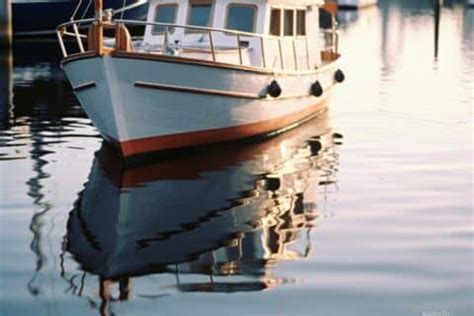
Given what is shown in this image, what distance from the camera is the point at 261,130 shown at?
54.8ft

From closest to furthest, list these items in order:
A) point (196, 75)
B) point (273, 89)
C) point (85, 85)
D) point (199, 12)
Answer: point (196, 75), point (85, 85), point (273, 89), point (199, 12)

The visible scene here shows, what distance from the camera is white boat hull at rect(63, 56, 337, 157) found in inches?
544

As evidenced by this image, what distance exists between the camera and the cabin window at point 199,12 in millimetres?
17109

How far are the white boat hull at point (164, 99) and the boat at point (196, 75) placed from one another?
0.02 meters

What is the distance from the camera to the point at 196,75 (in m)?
14.2

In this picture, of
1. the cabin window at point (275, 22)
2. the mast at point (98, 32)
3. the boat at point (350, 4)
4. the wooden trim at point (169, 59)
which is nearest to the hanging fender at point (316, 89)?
the cabin window at point (275, 22)

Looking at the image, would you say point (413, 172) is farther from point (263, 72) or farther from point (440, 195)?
point (263, 72)

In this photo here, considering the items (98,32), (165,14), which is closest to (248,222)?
(98,32)

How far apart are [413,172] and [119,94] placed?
4856 mm

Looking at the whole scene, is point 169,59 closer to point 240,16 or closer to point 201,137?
point 201,137

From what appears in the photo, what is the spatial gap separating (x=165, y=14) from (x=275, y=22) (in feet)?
7.27

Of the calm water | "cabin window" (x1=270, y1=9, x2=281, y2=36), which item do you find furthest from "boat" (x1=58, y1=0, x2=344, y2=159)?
the calm water

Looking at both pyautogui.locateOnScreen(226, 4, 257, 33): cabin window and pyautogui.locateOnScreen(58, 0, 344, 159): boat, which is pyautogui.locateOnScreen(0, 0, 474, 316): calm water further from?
pyautogui.locateOnScreen(226, 4, 257, 33): cabin window

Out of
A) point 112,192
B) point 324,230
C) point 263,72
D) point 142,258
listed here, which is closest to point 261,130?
point 263,72
